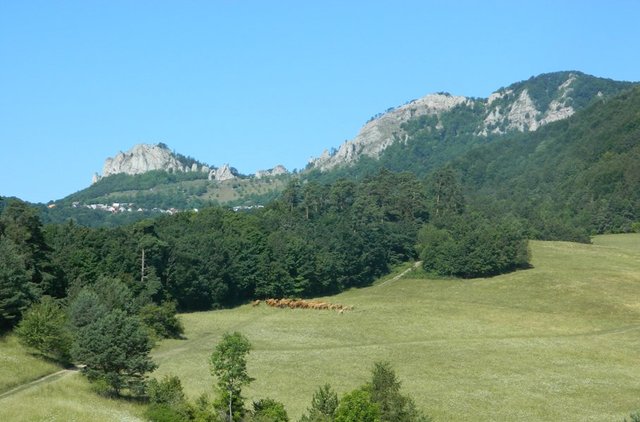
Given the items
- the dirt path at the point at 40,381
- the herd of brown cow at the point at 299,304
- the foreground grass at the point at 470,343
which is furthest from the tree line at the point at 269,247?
the dirt path at the point at 40,381

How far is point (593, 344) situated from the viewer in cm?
9269

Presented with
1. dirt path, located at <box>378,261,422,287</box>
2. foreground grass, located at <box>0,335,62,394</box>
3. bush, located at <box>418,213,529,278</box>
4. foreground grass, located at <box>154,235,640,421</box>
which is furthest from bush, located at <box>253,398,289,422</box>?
bush, located at <box>418,213,529,278</box>

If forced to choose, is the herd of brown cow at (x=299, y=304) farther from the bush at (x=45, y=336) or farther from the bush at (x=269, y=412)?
the bush at (x=269, y=412)

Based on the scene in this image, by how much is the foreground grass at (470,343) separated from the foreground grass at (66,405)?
8.40m

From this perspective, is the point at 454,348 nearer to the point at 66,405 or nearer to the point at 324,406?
the point at 324,406

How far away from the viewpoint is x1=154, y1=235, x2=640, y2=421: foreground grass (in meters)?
70.3

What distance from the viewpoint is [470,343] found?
9288cm

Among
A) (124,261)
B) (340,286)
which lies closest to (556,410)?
(124,261)

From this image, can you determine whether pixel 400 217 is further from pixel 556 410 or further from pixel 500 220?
pixel 556 410

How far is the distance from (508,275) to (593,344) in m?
43.8

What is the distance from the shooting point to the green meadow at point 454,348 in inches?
2618

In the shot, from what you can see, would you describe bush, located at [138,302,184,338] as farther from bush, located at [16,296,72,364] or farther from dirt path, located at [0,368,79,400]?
Answer: dirt path, located at [0,368,79,400]

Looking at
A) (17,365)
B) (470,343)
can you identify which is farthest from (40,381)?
(470,343)

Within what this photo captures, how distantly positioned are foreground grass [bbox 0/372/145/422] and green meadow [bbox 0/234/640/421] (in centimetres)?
14
